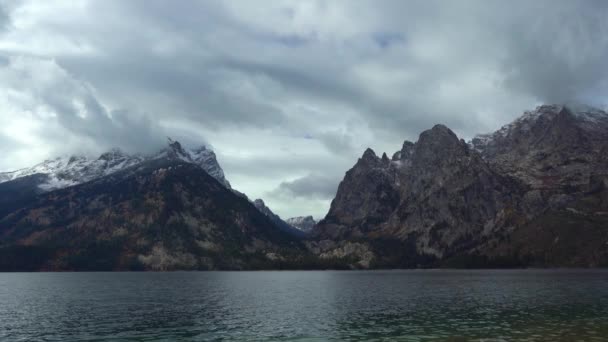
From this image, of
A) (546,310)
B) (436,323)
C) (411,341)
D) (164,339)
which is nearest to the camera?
(411,341)

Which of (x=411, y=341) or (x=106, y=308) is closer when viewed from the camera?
(x=411, y=341)

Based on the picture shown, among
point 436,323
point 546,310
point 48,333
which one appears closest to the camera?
point 48,333

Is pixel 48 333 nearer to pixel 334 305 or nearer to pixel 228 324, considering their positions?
pixel 228 324

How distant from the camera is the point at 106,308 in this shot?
407ft

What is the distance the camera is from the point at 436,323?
88875mm

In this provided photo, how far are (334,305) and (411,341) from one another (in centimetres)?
6021

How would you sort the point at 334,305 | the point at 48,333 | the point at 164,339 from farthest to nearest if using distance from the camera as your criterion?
the point at 334,305 → the point at 48,333 → the point at 164,339

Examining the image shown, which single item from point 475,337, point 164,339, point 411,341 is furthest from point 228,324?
point 475,337

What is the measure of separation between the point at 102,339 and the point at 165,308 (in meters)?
48.6

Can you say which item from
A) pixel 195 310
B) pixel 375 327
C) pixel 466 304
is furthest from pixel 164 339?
pixel 466 304

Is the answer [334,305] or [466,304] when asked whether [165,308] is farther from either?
[466,304]

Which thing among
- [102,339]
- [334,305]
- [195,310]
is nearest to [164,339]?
[102,339]

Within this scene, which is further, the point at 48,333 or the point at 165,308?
the point at 165,308

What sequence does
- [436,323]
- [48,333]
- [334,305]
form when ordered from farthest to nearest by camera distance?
[334,305] → [436,323] → [48,333]
